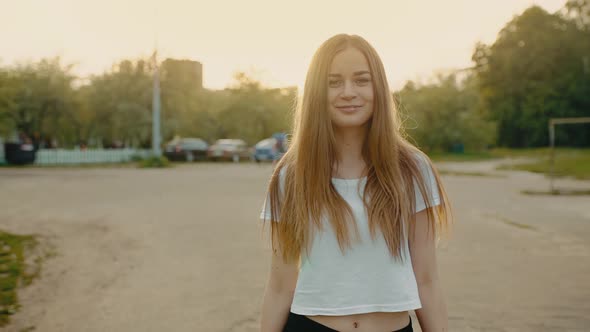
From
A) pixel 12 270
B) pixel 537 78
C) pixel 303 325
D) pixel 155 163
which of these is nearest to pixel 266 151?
pixel 155 163

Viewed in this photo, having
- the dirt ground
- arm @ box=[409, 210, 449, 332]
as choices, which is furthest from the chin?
the dirt ground

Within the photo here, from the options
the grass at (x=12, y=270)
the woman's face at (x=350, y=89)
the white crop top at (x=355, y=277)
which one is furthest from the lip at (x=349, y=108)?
the grass at (x=12, y=270)

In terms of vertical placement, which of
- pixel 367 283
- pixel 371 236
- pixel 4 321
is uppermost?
pixel 371 236

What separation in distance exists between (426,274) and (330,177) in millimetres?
466

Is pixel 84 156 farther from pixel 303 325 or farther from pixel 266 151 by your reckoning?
pixel 303 325

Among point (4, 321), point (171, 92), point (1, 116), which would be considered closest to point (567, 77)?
point (171, 92)

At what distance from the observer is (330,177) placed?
2.04m

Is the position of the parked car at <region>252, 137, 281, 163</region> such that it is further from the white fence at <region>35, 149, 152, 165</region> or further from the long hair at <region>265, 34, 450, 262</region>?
the long hair at <region>265, 34, 450, 262</region>

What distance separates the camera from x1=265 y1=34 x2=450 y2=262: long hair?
1.97 meters

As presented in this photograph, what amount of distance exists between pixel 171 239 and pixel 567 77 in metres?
57.2

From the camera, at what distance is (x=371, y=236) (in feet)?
6.46

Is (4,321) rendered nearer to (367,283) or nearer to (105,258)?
(105,258)

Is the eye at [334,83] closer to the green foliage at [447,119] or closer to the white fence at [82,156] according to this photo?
the white fence at [82,156]

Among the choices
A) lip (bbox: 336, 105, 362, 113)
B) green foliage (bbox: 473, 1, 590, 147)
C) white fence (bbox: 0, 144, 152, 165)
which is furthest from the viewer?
green foliage (bbox: 473, 1, 590, 147)
